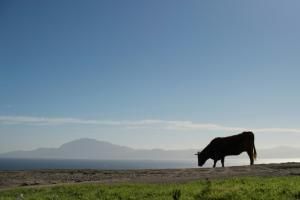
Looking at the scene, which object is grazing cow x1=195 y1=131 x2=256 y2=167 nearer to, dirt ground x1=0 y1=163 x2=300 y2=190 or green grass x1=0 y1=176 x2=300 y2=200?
dirt ground x1=0 y1=163 x2=300 y2=190

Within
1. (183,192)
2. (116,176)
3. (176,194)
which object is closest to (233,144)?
(116,176)

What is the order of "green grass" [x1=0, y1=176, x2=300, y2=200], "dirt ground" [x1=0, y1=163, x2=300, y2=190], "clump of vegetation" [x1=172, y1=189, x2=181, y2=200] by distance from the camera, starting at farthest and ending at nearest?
1. "dirt ground" [x1=0, y1=163, x2=300, y2=190]
2. "clump of vegetation" [x1=172, y1=189, x2=181, y2=200]
3. "green grass" [x1=0, y1=176, x2=300, y2=200]

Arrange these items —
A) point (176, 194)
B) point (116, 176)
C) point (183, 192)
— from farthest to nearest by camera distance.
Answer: point (116, 176)
point (183, 192)
point (176, 194)

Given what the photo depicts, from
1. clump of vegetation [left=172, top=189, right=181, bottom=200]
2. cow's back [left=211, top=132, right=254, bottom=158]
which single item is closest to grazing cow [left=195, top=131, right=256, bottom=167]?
cow's back [left=211, top=132, right=254, bottom=158]

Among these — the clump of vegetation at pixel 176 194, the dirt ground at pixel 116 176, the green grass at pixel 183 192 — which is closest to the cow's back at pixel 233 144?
the dirt ground at pixel 116 176

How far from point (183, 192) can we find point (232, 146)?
2697 centimetres

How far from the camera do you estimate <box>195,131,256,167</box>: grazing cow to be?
44875 millimetres

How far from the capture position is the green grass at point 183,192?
18438 millimetres

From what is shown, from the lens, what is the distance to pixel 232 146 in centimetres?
4566

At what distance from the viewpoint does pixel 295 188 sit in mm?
19438

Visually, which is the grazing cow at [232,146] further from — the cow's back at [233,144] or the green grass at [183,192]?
the green grass at [183,192]

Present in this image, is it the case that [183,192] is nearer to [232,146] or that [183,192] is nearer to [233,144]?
[233,144]

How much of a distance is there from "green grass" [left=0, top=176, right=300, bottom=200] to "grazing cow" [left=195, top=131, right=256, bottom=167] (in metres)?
22.5

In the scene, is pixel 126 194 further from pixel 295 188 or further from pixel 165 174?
pixel 165 174
